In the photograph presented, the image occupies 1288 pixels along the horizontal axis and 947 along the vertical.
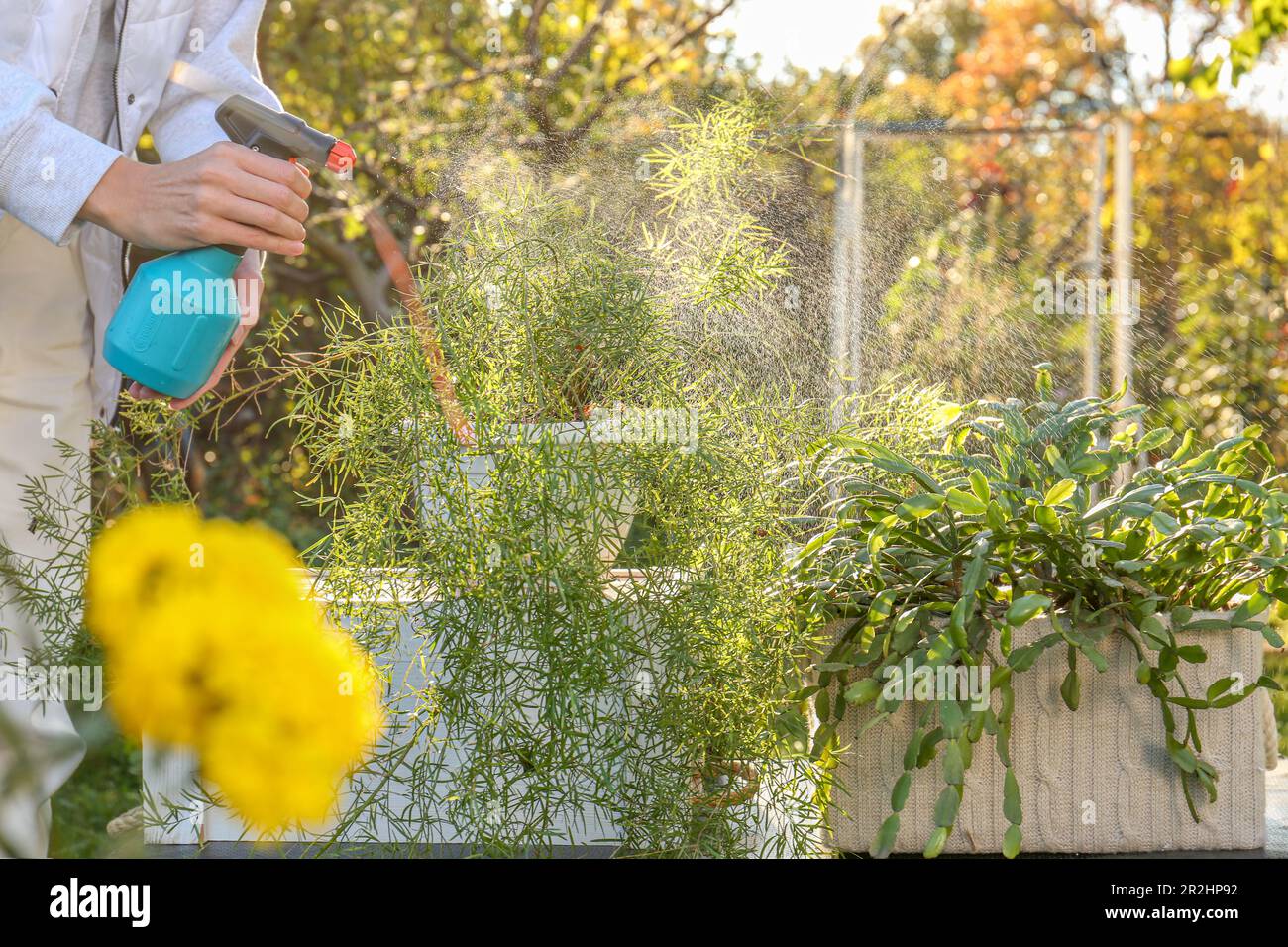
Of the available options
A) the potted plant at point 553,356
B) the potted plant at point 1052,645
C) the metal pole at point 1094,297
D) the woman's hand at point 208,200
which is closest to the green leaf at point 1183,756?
the potted plant at point 1052,645

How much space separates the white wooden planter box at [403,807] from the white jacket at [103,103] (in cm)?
45

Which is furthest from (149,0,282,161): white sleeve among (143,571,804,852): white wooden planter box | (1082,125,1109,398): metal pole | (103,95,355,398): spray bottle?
(1082,125,1109,398): metal pole

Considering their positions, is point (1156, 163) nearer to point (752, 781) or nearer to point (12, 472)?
point (752, 781)

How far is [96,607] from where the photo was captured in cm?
29

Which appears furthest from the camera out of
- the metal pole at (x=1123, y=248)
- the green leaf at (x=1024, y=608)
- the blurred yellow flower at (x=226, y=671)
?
the metal pole at (x=1123, y=248)

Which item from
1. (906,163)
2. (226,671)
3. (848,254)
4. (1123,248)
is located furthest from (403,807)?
(906,163)

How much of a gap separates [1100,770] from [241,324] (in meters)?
1.05

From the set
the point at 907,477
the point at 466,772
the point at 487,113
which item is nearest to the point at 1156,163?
the point at 487,113

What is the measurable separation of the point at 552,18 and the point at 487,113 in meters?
0.67

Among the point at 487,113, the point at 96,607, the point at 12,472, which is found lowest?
the point at 96,607

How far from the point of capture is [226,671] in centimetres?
27

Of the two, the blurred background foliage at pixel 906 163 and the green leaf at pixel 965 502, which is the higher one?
the blurred background foliage at pixel 906 163

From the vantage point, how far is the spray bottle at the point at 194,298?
95 cm

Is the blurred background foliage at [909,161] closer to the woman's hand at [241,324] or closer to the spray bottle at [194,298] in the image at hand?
the woman's hand at [241,324]
